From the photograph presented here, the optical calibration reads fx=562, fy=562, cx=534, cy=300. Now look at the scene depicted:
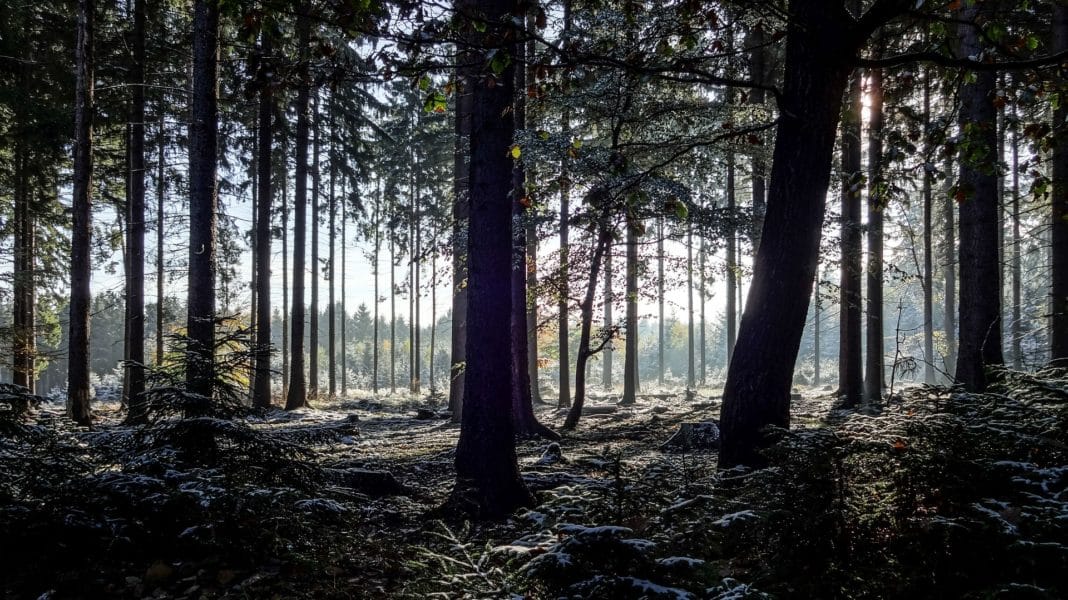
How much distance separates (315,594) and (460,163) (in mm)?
12443

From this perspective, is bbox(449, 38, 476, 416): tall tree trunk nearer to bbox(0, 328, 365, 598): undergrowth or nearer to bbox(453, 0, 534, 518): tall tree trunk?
bbox(453, 0, 534, 518): tall tree trunk

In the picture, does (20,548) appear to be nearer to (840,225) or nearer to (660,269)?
(840,225)

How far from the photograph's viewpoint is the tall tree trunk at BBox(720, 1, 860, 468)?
4.48 metres

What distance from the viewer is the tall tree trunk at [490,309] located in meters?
5.14

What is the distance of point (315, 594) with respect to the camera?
134 inches

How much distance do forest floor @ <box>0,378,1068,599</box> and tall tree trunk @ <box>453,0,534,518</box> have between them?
0.47 m

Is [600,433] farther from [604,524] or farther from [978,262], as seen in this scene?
[604,524]

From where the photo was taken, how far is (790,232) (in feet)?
15.3

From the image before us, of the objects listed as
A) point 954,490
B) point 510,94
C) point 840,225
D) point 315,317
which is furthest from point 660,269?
point 954,490

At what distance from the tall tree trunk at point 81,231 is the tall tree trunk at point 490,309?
10.1 meters

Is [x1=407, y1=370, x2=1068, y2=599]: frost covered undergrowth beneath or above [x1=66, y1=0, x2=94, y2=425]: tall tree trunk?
beneath

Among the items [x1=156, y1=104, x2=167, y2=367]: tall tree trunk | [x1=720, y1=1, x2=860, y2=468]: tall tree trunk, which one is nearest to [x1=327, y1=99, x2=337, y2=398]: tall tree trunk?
[x1=156, y1=104, x2=167, y2=367]: tall tree trunk

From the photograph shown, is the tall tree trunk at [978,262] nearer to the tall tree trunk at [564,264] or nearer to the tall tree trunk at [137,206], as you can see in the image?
the tall tree trunk at [564,264]

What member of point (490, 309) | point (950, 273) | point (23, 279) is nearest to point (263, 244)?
point (23, 279)
